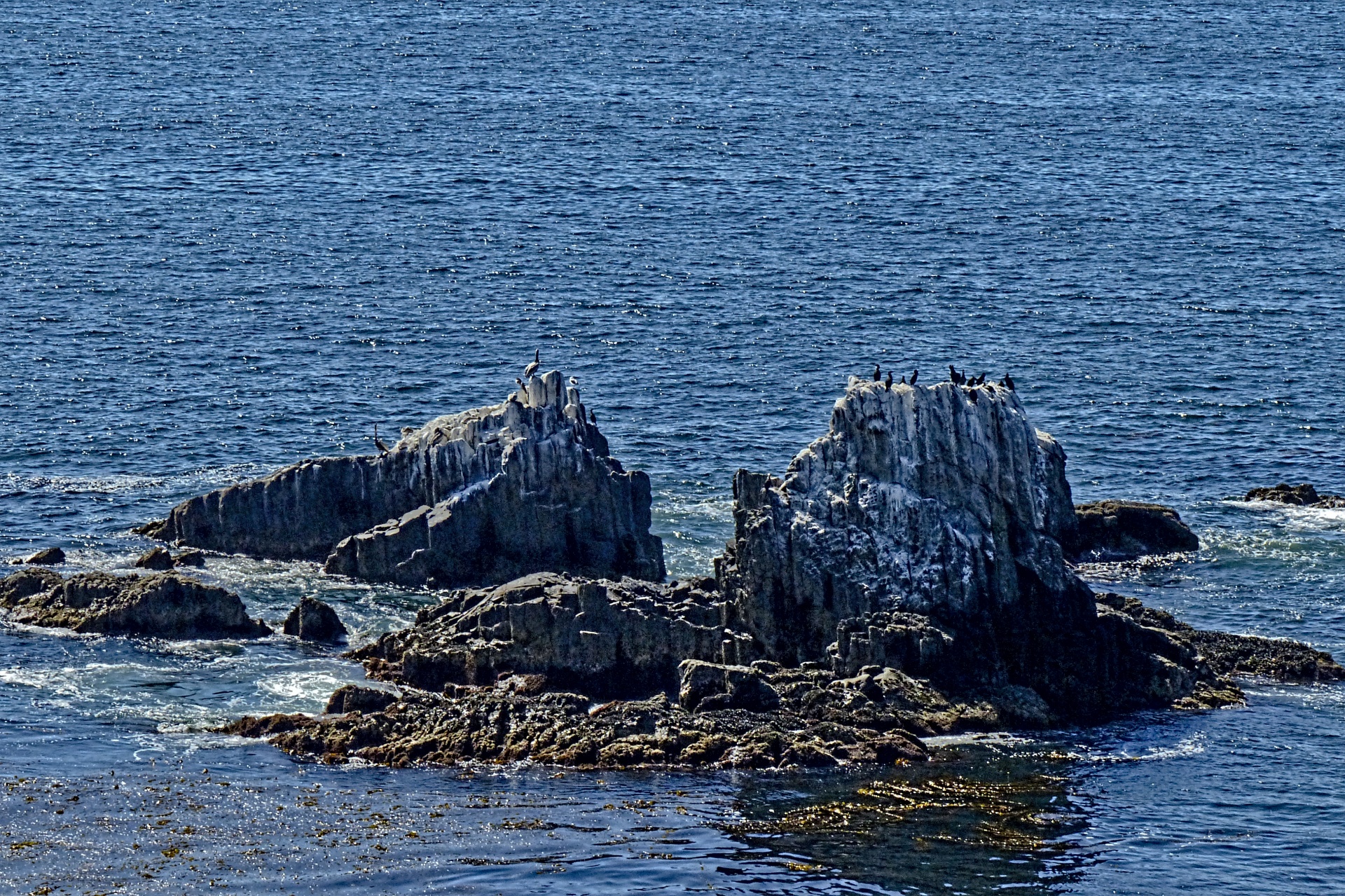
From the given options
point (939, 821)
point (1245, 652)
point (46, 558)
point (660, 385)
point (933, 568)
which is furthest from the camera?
point (660, 385)

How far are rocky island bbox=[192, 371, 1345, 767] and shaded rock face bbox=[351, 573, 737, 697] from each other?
7 centimetres

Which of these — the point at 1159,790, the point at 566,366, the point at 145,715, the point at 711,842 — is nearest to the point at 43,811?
the point at 145,715

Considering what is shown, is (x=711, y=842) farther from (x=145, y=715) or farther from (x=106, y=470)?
(x=106, y=470)

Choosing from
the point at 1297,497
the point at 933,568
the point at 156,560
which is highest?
the point at 1297,497

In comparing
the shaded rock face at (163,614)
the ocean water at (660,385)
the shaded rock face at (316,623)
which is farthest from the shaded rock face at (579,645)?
the shaded rock face at (163,614)

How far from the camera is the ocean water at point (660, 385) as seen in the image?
239 feet

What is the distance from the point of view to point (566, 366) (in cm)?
13175

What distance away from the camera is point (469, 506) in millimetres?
98000

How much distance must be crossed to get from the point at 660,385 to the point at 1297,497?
1398 inches

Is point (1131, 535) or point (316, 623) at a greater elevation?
point (1131, 535)

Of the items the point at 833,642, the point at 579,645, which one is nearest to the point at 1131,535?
the point at 833,642

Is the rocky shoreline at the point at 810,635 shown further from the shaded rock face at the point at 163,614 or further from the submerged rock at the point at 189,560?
the submerged rock at the point at 189,560

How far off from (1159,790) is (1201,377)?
2268 inches

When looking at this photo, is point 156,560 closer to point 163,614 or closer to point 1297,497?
point 163,614
